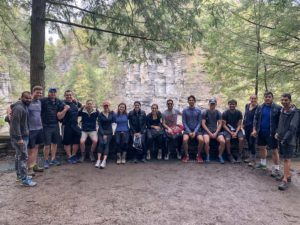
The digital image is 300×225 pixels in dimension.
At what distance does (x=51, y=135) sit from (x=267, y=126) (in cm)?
465

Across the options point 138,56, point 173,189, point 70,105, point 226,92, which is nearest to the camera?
point 173,189

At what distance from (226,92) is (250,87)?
1240 millimetres

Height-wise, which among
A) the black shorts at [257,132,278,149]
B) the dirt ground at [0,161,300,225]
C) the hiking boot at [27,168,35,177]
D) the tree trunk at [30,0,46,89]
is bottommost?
the dirt ground at [0,161,300,225]

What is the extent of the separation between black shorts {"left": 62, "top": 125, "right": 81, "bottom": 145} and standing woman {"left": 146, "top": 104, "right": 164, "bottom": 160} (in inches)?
66.9

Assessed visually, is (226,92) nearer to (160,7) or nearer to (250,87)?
(250,87)

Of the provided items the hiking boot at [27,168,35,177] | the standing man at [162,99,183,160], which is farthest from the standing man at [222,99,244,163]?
the hiking boot at [27,168,35,177]

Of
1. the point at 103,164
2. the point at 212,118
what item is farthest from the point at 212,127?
the point at 103,164

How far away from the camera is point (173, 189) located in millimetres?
5199

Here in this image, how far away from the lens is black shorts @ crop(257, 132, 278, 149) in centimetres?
611

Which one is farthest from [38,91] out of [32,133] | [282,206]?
[282,206]

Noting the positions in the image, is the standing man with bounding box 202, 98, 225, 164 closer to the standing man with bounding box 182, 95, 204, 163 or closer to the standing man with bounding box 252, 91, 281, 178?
the standing man with bounding box 182, 95, 204, 163

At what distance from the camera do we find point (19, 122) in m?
5.12

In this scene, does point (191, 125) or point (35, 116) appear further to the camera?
point (191, 125)

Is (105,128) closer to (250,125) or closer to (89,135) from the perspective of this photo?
(89,135)
